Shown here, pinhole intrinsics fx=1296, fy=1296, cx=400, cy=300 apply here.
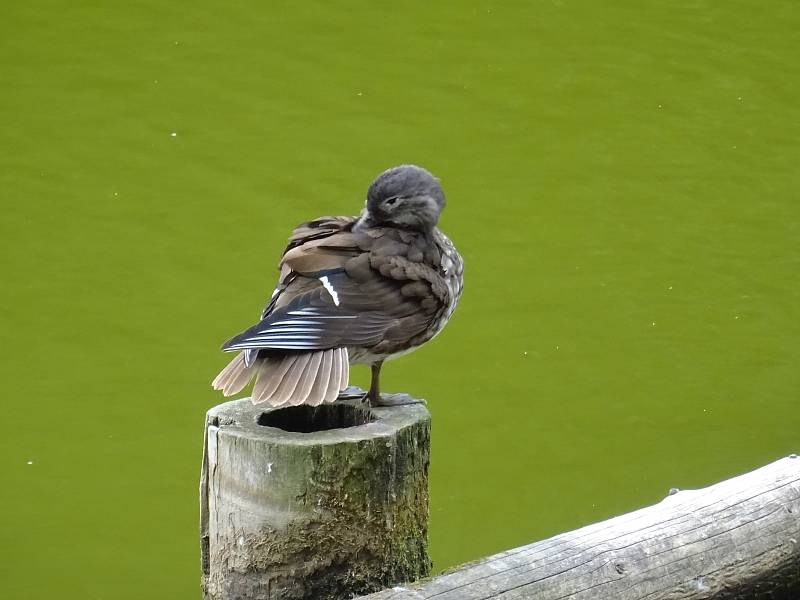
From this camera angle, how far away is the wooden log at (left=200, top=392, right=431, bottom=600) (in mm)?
2393

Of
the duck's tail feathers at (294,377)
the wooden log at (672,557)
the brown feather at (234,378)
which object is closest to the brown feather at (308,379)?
the duck's tail feathers at (294,377)

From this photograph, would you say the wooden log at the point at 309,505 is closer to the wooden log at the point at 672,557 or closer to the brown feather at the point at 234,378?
the brown feather at the point at 234,378

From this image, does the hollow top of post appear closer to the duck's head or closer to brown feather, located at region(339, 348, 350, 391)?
brown feather, located at region(339, 348, 350, 391)

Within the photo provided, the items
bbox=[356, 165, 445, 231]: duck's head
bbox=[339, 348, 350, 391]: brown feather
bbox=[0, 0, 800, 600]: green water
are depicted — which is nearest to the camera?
bbox=[339, 348, 350, 391]: brown feather

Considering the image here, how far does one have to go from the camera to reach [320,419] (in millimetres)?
2789

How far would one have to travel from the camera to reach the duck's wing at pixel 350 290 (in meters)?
2.59

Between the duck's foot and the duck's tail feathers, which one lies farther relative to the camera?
the duck's foot

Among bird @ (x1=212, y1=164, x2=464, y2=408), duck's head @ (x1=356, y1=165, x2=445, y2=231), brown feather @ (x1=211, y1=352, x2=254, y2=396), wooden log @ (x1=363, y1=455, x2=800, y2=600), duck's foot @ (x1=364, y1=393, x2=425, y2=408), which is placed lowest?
wooden log @ (x1=363, y1=455, x2=800, y2=600)

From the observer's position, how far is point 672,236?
634 cm

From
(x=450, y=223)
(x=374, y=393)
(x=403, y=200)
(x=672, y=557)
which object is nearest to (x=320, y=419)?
(x=374, y=393)

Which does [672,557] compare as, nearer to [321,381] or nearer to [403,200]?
[321,381]

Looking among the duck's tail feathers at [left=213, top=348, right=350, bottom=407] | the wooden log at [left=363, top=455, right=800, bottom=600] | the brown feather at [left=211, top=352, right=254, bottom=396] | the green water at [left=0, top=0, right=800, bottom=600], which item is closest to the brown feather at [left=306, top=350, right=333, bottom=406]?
the duck's tail feathers at [left=213, top=348, right=350, bottom=407]

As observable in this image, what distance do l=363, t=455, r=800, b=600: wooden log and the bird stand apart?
1.49 ft

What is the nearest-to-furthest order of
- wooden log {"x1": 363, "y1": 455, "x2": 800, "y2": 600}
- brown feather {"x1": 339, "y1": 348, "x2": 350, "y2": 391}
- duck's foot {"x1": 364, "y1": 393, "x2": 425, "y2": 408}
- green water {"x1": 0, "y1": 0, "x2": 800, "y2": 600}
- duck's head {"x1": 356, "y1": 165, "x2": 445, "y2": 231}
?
wooden log {"x1": 363, "y1": 455, "x2": 800, "y2": 600} → brown feather {"x1": 339, "y1": 348, "x2": 350, "y2": 391} → duck's foot {"x1": 364, "y1": 393, "x2": 425, "y2": 408} → duck's head {"x1": 356, "y1": 165, "x2": 445, "y2": 231} → green water {"x1": 0, "y1": 0, "x2": 800, "y2": 600}
